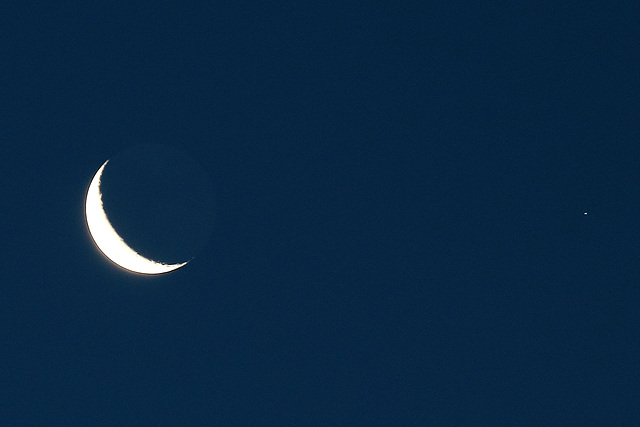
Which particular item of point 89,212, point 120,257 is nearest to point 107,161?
point 89,212

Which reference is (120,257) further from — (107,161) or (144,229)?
(107,161)

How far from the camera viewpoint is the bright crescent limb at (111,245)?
7387 millimetres

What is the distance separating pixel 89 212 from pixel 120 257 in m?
0.58

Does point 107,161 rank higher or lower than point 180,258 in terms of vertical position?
higher

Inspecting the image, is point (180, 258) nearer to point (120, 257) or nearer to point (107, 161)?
point (120, 257)

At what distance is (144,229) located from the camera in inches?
300

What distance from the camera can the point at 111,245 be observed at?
24.7 ft

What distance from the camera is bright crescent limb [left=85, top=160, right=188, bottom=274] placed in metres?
7.39

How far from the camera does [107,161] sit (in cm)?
730

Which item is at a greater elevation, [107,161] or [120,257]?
[107,161]

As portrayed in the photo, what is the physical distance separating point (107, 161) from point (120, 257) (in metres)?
1.03

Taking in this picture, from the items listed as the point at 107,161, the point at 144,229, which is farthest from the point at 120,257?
the point at 107,161

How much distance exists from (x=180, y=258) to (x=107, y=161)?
4.12 feet

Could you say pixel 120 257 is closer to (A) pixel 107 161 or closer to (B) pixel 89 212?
(B) pixel 89 212
